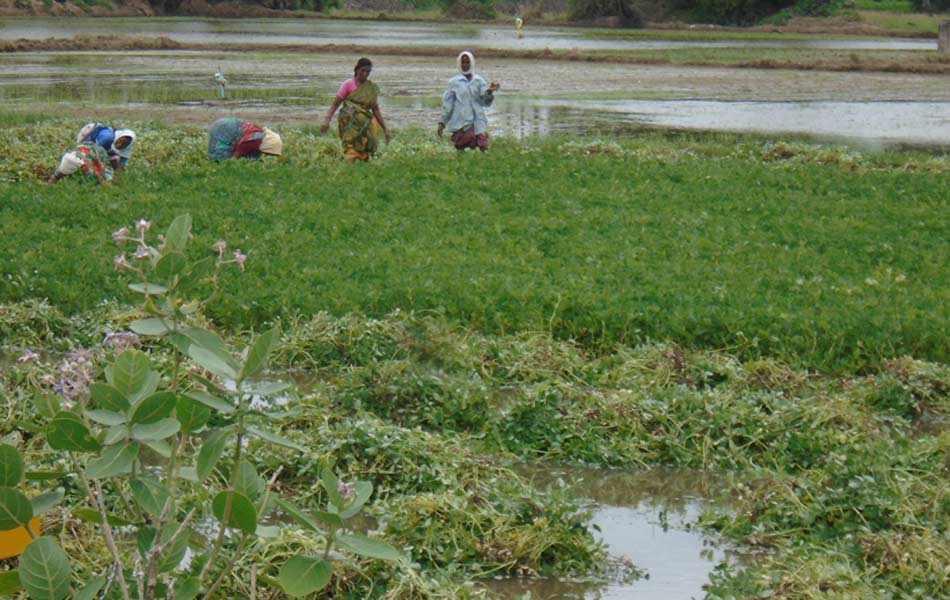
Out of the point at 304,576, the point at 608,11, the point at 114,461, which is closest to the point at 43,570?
the point at 114,461

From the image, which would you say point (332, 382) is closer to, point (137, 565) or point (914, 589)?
point (914, 589)

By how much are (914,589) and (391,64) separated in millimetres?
33873

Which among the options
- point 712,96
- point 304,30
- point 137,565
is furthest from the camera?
point 304,30

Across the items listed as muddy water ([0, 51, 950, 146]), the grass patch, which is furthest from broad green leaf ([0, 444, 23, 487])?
the grass patch

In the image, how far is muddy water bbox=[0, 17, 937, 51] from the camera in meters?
47.7

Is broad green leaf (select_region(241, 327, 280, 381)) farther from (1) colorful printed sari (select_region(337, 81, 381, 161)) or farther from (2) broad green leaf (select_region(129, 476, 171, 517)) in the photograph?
(1) colorful printed sari (select_region(337, 81, 381, 161))

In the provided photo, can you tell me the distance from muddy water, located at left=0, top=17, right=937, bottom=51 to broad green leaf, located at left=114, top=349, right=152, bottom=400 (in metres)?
42.6

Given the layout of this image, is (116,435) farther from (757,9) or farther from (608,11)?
(608,11)

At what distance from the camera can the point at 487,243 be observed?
10617mm

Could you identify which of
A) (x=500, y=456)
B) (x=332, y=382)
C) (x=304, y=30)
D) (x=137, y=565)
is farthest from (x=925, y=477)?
(x=304, y=30)

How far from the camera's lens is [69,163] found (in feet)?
42.5

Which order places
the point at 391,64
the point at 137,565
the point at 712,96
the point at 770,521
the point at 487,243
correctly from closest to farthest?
the point at 137,565 → the point at 770,521 → the point at 487,243 → the point at 712,96 → the point at 391,64

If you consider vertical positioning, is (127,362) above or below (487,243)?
above

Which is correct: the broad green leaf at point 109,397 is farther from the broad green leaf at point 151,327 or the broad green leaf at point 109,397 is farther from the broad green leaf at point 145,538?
the broad green leaf at point 145,538
